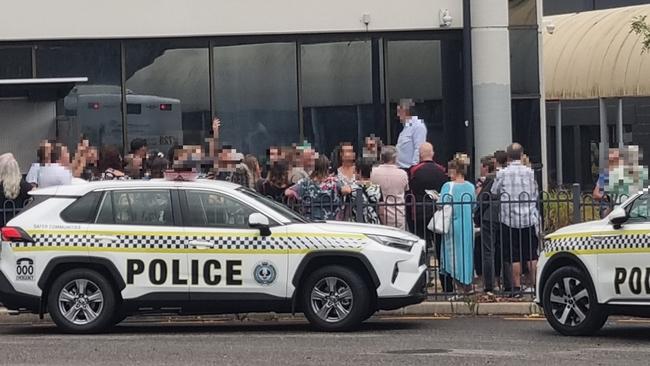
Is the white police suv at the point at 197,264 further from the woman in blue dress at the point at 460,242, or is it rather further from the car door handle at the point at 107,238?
the woman in blue dress at the point at 460,242

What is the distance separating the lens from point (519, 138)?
22703 millimetres

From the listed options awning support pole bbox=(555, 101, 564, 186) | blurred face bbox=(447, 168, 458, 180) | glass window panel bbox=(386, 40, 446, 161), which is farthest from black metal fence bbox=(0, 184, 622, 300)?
awning support pole bbox=(555, 101, 564, 186)

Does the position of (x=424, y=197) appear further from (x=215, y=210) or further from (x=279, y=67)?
(x=279, y=67)

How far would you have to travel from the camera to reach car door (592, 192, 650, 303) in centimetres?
1277

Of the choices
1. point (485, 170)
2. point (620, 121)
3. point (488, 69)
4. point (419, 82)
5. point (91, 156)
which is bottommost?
point (485, 170)

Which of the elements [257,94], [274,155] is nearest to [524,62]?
[257,94]

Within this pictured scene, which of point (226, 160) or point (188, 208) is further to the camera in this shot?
point (226, 160)

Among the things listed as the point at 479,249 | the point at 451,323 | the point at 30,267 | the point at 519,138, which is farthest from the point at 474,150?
the point at 30,267

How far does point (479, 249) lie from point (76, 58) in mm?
8480

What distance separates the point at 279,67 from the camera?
73.4 ft

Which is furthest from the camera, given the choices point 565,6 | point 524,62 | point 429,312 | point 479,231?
point 565,6

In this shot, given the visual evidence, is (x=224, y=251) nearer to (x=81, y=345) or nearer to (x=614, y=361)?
(x=81, y=345)

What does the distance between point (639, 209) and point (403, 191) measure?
422 centimetres

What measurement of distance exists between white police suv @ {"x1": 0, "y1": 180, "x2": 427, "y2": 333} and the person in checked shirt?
7.67 feet
